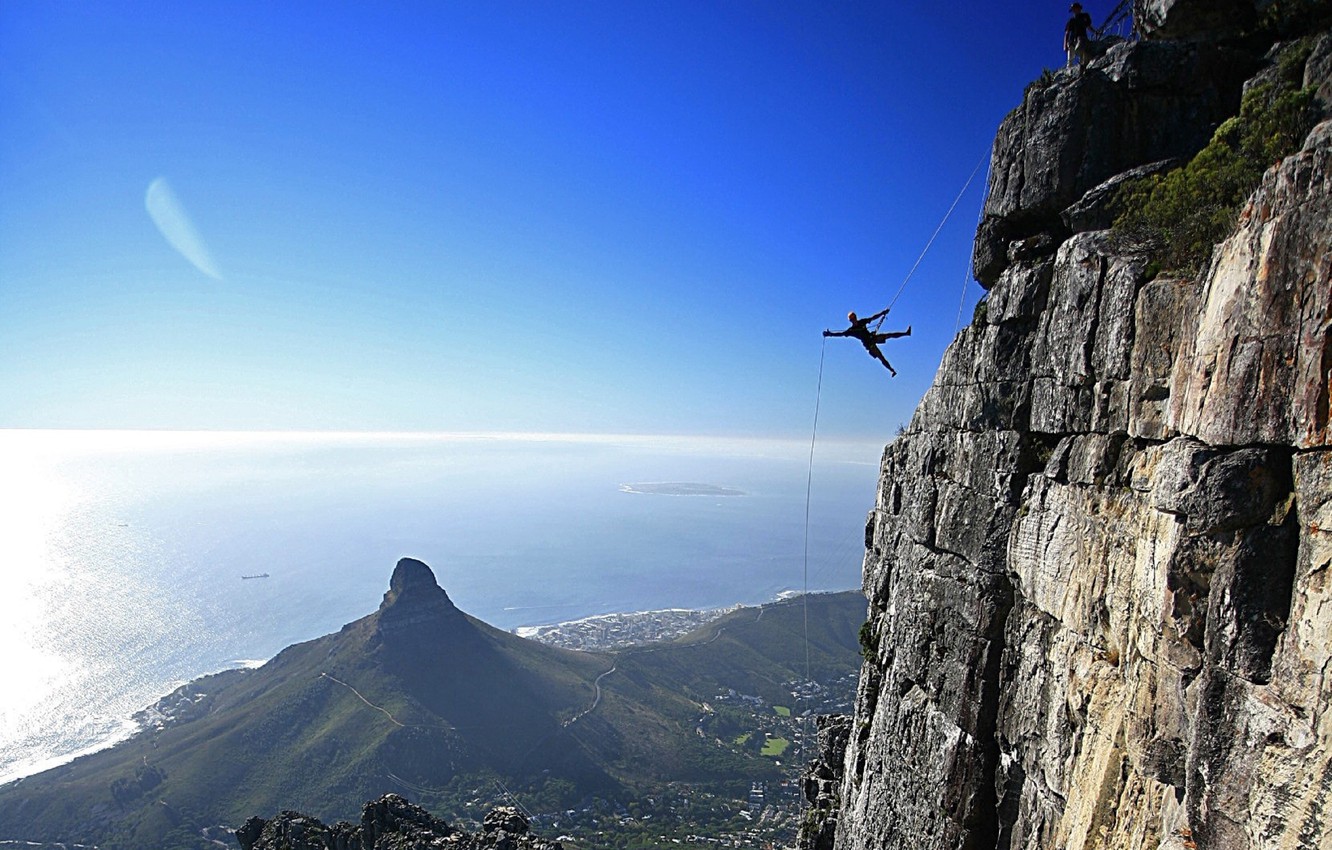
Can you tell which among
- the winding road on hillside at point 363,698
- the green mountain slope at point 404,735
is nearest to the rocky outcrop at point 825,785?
the green mountain slope at point 404,735

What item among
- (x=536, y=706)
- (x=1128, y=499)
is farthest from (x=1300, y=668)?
(x=536, y=706)

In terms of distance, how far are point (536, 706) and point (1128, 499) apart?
287 feet

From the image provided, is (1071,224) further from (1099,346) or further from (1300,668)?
(1300,668)

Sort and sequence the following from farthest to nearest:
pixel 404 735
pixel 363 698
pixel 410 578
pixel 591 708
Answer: pixel 410 578 < pixel 591 708 < pixel 363 698 < pixel 404 735

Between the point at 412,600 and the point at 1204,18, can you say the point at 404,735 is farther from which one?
the point at 1204,18

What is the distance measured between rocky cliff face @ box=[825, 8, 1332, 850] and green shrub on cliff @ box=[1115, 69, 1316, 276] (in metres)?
0.40

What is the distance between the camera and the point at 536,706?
84.7 meters

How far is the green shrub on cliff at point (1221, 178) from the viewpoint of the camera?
26.7ft

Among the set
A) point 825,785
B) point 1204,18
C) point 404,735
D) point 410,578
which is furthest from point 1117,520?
point 410,578

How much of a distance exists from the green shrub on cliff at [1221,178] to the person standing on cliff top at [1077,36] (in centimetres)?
491

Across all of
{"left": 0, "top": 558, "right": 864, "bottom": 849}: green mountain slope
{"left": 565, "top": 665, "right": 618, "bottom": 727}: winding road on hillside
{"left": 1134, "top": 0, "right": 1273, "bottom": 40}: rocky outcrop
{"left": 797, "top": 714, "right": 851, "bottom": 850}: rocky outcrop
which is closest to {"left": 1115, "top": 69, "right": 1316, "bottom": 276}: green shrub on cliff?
{"left": 1134, "top": 0, "right": 1273, "bottom": 40}: rocky outcrop

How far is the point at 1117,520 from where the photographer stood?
8695mm

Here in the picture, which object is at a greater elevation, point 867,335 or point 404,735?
point 867,335

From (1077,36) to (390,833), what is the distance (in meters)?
41.7
